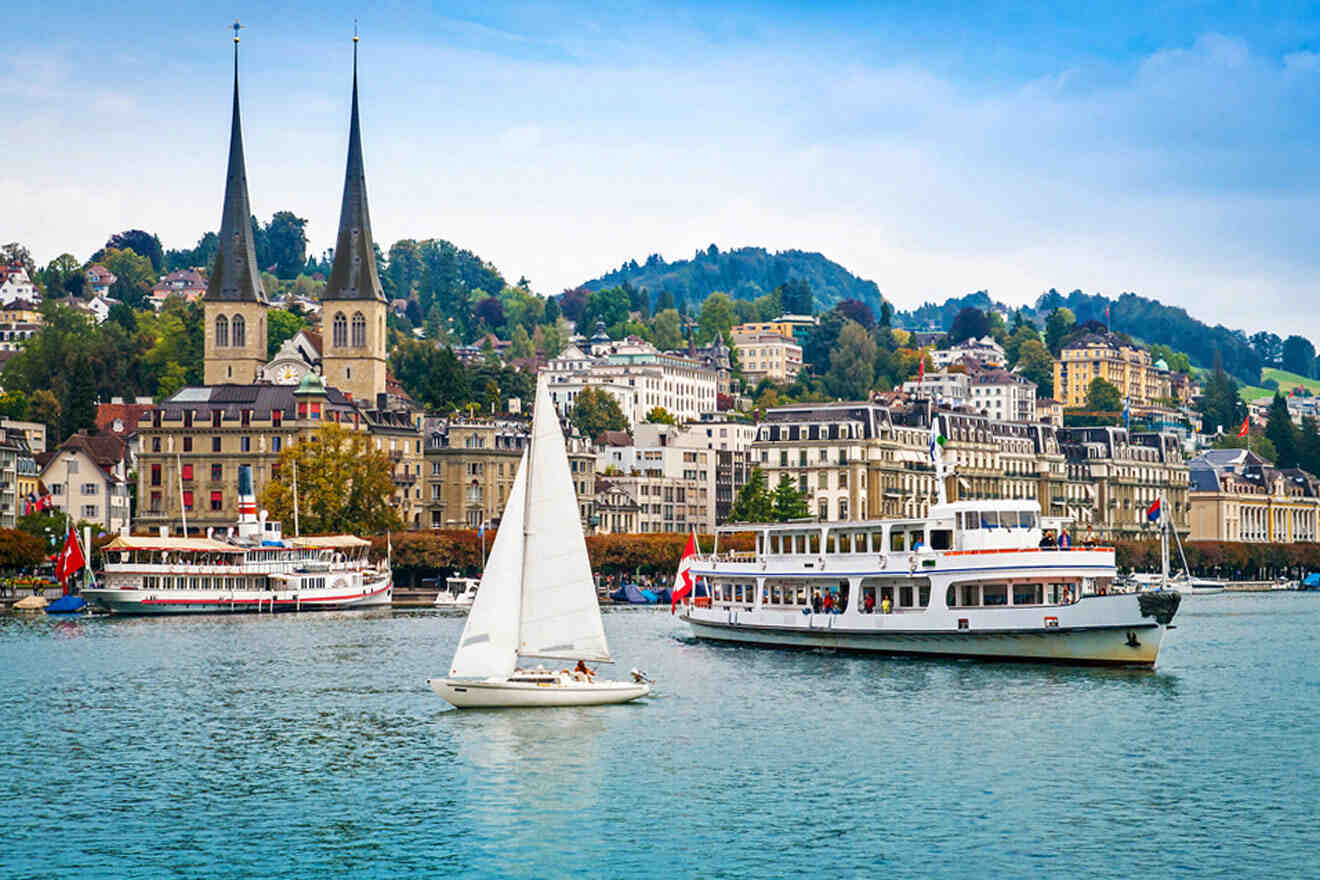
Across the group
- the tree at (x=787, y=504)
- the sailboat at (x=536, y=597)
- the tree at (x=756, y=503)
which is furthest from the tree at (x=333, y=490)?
the sailboat at (x=536, y=597)

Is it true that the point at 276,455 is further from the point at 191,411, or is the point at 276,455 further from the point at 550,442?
the point at 550,442

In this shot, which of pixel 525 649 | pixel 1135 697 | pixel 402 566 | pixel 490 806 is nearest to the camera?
pixel 490 806

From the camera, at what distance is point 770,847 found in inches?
1646

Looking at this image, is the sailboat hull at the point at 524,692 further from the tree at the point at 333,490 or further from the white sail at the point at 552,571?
the tree at the point at 333,490

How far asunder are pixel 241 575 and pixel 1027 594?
70.9 m

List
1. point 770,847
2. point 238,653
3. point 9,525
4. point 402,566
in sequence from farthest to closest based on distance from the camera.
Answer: point 9,525 < point 402,566 < point 238,653 < point 770,847

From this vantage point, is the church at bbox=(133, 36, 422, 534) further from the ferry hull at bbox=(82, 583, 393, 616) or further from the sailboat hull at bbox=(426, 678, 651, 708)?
the sailboat hull at bbox=(426, 678, 651, 708)

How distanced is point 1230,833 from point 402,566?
117 metres

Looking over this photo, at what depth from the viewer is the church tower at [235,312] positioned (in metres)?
190

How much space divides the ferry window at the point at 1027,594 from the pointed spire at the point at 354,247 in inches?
4754

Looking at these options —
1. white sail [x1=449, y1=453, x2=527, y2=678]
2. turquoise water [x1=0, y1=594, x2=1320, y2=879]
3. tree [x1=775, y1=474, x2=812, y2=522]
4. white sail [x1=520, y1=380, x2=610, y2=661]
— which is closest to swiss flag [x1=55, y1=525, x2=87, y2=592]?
turquoise water [x1=0, y1=594, x2=1320, y2=879]

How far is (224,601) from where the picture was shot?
422ft

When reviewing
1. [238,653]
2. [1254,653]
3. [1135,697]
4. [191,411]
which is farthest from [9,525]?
[1135,697]

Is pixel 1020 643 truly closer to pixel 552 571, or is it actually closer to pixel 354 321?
pixel 552 571
